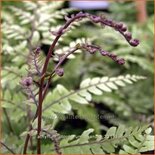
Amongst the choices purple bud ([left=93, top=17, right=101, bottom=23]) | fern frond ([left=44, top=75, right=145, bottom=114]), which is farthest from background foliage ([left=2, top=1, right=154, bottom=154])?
purple bud ([left=93, top=17, right=101, bottom=23])

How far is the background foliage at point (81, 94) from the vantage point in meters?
Result: 0.97

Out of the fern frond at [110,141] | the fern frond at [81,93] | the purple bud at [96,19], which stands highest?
the purple bud at [96,19]

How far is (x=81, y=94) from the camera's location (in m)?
1.20

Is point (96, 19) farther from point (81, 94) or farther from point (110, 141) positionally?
point (81, 94)

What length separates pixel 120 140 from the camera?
919mm

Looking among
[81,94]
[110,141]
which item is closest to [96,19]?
[110,141]

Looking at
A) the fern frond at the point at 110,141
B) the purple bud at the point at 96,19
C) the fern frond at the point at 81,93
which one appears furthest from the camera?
the fern frond at the point at 81,93

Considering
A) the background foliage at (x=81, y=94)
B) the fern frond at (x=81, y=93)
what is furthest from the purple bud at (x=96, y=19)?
the fern frond at (x=81, y=93)

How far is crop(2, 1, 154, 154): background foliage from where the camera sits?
38.0 inches

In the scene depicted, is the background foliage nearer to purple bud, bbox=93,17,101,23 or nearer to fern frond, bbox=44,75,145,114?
fern frond, bbox=44,75,145,114

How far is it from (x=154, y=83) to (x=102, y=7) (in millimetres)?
1102

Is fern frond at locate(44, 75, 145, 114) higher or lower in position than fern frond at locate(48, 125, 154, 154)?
higher

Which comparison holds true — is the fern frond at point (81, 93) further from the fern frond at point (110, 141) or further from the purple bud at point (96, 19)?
the purple bud at point (96, 19)

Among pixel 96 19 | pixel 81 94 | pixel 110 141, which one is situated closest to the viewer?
pixel 96 19
